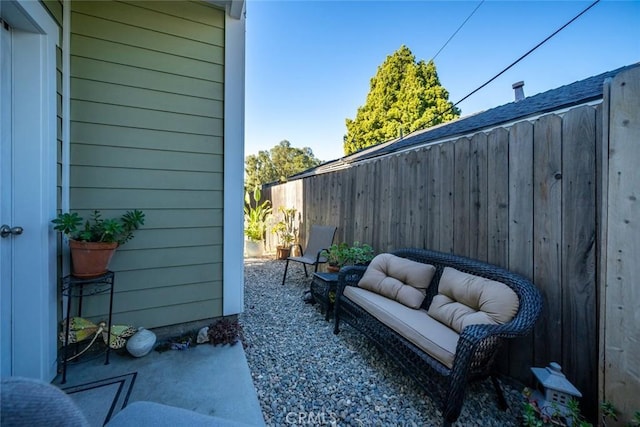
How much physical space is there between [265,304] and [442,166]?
101 inches

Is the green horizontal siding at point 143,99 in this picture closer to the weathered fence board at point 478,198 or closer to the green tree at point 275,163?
the weathered fence board at point 478,198

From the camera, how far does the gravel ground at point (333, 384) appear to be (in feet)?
5.30

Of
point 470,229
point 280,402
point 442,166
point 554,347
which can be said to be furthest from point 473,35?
point 280,402

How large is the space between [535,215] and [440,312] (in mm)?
925

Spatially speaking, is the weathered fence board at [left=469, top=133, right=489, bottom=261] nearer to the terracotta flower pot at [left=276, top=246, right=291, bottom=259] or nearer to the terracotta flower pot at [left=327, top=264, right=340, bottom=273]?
the terracotta flower pot at [left=327, top=264, right=340, bottom=273]

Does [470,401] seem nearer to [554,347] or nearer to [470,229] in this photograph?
[554,347]

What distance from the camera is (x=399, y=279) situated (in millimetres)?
2408

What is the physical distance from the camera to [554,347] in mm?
1717

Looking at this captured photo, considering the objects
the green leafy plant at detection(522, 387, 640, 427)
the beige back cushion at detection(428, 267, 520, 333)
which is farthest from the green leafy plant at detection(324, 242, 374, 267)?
the green leafy plant at detection(522, 387, 640, 427)

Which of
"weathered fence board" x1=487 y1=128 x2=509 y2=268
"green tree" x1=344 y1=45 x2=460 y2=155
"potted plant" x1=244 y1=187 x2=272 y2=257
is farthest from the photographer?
"green tree" x1=344 y1=45 x2=460 y2=155

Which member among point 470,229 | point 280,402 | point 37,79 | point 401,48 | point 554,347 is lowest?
point 280,402

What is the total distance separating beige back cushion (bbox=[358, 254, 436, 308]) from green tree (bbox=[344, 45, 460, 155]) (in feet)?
35.9

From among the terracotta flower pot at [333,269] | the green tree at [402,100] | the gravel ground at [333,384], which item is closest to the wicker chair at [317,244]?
the terracotta flower pot at [333,269]

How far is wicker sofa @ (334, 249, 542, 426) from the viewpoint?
4.81 ft
